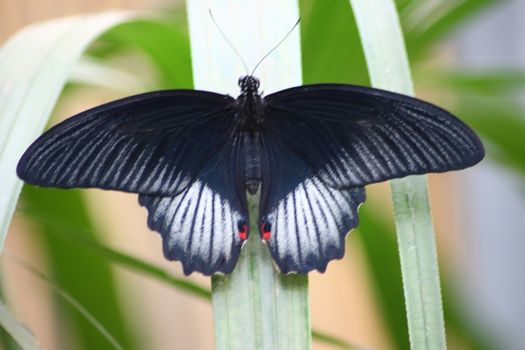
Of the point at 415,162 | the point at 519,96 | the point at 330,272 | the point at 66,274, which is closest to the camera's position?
the point at 415,162

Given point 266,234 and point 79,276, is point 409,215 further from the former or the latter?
point 79,276

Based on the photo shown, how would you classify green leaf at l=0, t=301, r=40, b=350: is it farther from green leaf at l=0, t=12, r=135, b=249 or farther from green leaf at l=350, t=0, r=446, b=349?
green leaf at l=350, t=0, r=446, b=349

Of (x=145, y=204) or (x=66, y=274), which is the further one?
(x=66, y=274)

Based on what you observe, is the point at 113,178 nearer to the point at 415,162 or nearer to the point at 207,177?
the point at 207,177

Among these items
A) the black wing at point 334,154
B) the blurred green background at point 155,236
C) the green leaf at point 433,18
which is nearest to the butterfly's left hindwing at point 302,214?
the black wing at point 334,154

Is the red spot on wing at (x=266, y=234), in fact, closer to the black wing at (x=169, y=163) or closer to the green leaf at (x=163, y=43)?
the black wing at (x=169, y=163)

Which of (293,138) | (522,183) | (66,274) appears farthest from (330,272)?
(293,138)

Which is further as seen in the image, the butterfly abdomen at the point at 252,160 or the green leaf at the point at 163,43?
the green leaf at the point at 163,43

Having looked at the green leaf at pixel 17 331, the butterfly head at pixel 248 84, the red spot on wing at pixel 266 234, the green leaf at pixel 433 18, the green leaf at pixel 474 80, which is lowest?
the green leaf at pixel 17 331
